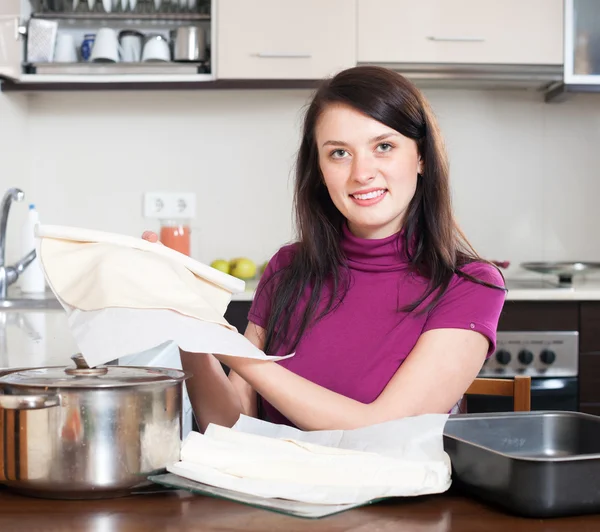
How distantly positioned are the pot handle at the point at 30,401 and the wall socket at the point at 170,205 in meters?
2.28

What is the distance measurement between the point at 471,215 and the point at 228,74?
3.32 feet

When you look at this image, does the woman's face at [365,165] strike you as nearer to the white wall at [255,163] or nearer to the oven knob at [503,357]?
the oven knob at [503,357]

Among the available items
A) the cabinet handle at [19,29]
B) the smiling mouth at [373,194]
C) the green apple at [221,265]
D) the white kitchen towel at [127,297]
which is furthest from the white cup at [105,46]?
the white kitchen towel at [127,297]

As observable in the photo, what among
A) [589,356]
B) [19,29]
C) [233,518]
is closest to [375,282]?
[233,518]

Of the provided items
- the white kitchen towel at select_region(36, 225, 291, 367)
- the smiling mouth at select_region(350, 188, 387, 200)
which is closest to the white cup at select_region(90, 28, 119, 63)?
the smiling mouth at select_region(350, 188, 387, 200)

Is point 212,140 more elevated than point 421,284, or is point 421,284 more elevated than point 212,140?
point 212,140

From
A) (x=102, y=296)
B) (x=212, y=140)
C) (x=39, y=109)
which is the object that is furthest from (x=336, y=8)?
(x=102, y=296)

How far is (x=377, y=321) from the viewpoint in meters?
1.47

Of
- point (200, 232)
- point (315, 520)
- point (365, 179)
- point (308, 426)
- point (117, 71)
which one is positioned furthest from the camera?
point (200, 232)

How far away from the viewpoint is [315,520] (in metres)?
0.75

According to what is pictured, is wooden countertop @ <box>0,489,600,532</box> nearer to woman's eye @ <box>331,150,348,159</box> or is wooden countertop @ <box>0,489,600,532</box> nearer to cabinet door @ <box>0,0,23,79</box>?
woman's eye @ <box>331,150,348,159</box>

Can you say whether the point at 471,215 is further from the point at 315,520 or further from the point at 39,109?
the point at 315,520

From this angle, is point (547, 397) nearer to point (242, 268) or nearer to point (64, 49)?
point (242, 268)

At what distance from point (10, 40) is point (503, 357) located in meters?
1.82
